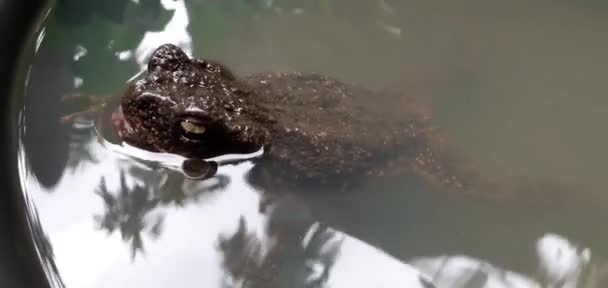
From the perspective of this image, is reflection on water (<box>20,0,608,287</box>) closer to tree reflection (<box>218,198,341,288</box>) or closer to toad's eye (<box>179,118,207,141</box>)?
tree reflection (<box>218,198,341,288</box>)

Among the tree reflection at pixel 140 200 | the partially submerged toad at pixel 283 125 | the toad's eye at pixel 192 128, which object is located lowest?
the tree reflection at pixel 140 200

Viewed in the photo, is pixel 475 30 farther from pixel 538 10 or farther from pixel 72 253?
pixel 72 253

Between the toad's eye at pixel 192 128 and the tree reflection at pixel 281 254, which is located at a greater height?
the toad's eye at pixel 192 128

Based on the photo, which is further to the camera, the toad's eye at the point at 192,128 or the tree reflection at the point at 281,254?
the tree reflection at the point at 281,254

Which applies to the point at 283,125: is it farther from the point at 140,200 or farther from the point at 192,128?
the point at 140,200

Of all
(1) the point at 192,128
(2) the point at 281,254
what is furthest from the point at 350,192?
(1) the point at 192,128

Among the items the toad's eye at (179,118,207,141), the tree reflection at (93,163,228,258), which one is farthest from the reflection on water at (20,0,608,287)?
the toad's eye at (179,118,207,141)

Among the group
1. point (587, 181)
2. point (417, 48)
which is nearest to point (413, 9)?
point (417, 48)

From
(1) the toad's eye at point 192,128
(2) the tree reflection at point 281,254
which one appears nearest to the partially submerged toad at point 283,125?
(1) the toad's eye at point 192,128

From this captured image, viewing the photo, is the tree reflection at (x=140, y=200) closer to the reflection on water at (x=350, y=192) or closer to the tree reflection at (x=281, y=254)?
the reflection on water at (x=350, y=192)
